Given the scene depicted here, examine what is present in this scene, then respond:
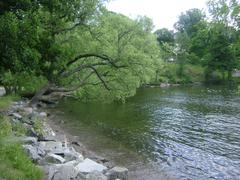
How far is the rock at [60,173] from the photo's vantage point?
11586mm

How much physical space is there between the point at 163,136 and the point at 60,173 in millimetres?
15284

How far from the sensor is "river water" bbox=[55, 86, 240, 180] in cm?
1852

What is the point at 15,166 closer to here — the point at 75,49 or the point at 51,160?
the point at 51,160

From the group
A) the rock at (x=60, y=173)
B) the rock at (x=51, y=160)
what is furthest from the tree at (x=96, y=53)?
the rock at (x=60, y=173)

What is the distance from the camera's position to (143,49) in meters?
32.2

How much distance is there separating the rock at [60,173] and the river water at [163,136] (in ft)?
16.6

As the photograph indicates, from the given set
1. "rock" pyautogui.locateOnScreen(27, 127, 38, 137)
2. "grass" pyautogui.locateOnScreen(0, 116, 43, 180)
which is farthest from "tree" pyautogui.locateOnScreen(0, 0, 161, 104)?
"grass" pyautogui.locateOnScreen(0, 116, 43, 180)

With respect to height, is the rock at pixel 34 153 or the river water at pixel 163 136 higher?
the rock at pixel 34 153

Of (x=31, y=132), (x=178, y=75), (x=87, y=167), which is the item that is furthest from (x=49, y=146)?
(x=178, y=75)

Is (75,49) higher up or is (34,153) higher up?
(75,49)

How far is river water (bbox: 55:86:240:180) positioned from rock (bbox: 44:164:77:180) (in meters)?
5.05

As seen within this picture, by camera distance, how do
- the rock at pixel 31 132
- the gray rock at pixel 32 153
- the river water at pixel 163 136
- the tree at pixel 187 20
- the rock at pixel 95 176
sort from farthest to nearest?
1. the tree at pixel 187 20
2. the rock at pixel 31 132
3. the river water at pixel 163 136
4. the gray rock at pixel 32 153
5. the rock at pixel 95 176

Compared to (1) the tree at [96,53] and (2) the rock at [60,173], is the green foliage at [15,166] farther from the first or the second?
(1) the tree at [96,53]

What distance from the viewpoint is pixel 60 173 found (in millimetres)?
11820
